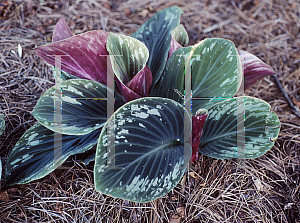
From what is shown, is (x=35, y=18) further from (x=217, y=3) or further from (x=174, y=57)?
(x=217, y=3)

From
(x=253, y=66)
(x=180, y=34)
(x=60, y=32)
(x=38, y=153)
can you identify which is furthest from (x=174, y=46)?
(x=38, y=153)

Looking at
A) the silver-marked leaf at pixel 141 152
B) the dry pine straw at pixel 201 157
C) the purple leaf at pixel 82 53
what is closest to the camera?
the silver-marked leaf at pixel 141 152

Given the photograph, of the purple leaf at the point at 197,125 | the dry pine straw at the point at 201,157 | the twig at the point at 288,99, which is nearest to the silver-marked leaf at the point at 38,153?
the dry pine straw at the point at 201,157

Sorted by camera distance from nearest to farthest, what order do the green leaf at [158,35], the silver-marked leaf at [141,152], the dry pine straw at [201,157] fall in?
1. the silver-marked leaf at [141,152]
2. the dry pine straw at [201,157]
3. the green leaf at [158,35]

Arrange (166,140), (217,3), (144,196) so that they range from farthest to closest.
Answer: (217,3)
(166,140)
(144,196)

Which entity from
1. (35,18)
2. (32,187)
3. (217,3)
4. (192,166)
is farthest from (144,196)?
(217,3)

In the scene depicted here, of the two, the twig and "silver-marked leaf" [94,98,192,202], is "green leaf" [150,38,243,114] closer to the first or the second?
"silver-marked leaf" [94,98,192,202]

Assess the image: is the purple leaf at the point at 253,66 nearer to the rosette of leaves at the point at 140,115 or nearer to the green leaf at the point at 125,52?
the rosette of leaves at the point at 140,115
